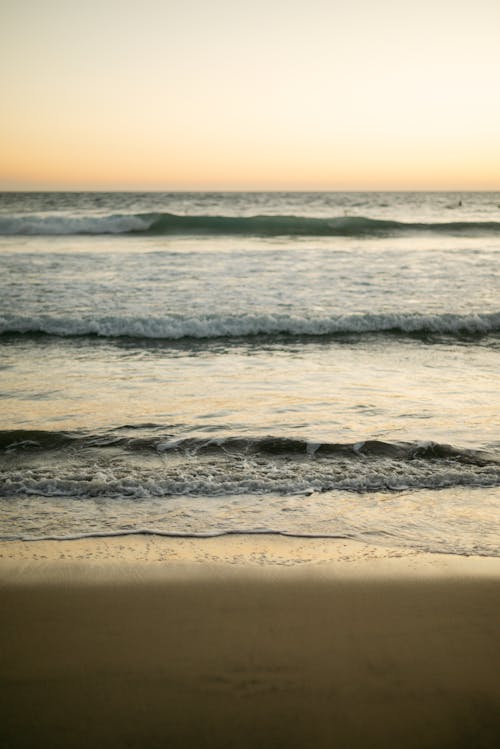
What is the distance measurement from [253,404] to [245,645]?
Result: 11.5ft

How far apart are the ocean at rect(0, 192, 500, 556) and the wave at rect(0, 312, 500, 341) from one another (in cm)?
3

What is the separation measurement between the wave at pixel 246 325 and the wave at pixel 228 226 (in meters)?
16.8

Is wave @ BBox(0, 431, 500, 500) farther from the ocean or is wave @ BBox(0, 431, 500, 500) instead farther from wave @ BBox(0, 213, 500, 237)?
wave @ BBox(0, 213, 500, 237)

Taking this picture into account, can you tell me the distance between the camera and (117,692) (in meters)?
2.31

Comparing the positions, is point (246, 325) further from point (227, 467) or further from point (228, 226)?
point (228, 226)

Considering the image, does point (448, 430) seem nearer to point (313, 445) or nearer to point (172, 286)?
point (313, 445)

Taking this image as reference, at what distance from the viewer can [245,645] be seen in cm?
256

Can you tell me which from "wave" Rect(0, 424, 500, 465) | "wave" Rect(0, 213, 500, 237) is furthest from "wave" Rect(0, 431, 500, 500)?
"wave" Rect(0, 213, 500, 237)

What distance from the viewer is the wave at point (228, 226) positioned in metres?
27.3

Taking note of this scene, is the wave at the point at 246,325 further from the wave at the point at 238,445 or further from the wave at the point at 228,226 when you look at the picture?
the wave at the point at 228,226

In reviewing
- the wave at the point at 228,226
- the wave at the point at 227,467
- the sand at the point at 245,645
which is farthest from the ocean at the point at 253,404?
the wave at the point at 228,226

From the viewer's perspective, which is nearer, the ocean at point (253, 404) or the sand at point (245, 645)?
the sand at point (245, 645)

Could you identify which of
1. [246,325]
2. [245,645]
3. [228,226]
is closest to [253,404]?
[245,645]

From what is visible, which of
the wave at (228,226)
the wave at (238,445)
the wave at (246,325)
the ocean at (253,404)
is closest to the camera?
the ocean at (253,404)
